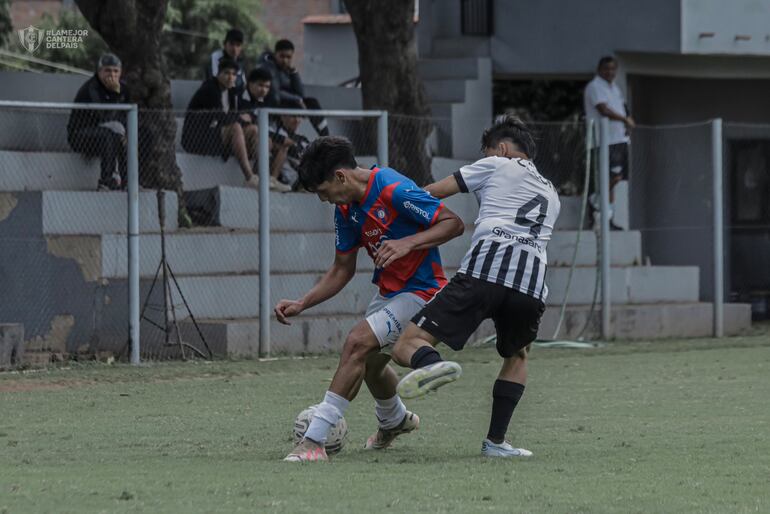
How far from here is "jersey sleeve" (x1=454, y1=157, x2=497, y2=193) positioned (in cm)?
840

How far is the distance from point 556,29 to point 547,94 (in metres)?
5.07

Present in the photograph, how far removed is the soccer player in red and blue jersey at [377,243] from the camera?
8.41 meters

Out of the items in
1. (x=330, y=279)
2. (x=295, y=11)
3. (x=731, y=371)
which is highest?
(x=295, y=11)

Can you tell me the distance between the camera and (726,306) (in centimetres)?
2048

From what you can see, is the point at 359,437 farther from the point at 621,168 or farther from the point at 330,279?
the point at 621,168

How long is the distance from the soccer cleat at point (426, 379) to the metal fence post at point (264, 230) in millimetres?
8817

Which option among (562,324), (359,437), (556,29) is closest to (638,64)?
(556,29)

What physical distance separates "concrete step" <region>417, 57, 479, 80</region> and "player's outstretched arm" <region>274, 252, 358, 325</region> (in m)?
15.3

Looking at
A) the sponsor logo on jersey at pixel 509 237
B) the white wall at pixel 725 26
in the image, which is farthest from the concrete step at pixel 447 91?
the sponsor logo on jersey at pixel 509 237

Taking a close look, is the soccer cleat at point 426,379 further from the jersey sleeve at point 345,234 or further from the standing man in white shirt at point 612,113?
the standing man in white shirt at point 612,113

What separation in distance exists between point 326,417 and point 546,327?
1075 cm

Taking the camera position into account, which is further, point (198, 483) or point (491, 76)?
point (491, 76)

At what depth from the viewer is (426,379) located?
775 cm

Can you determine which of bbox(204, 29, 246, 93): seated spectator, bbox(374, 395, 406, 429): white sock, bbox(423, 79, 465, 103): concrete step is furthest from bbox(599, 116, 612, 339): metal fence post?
bbox(374, 395, 406, 429): white sock
